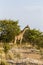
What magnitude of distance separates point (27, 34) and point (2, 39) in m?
5.72

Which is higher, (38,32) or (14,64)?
(38,32)

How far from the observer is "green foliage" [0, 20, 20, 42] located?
1507 inches

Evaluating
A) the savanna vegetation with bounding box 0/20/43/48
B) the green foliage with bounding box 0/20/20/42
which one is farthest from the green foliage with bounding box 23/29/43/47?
the green foliage with bounding box 0/20/20/42

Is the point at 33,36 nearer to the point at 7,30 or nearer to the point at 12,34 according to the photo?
the point at 12,34

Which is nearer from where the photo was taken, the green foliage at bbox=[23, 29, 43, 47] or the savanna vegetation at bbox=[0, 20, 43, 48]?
the savanna vegetation at bbox=[0, 20, 43, 48]

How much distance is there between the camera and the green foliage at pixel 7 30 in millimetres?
→ 38281

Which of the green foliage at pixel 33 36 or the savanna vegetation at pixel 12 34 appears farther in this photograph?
the green foliage at pixel 33 36

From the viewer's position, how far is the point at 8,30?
38469mm

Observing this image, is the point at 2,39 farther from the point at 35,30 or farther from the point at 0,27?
the point at 35,30

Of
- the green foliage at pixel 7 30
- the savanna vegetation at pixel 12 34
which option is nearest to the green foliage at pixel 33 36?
the savanna vegetation at pixel 12 34

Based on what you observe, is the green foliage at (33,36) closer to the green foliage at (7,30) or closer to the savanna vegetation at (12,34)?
the savanna vegetation at (12,34)

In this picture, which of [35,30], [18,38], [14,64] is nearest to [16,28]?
[18,38]

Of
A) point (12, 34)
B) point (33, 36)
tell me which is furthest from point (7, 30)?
point (33, 36)

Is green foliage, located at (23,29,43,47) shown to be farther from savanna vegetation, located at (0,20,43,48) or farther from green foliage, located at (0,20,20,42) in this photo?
green foliage, located at (0,20,20,42)
